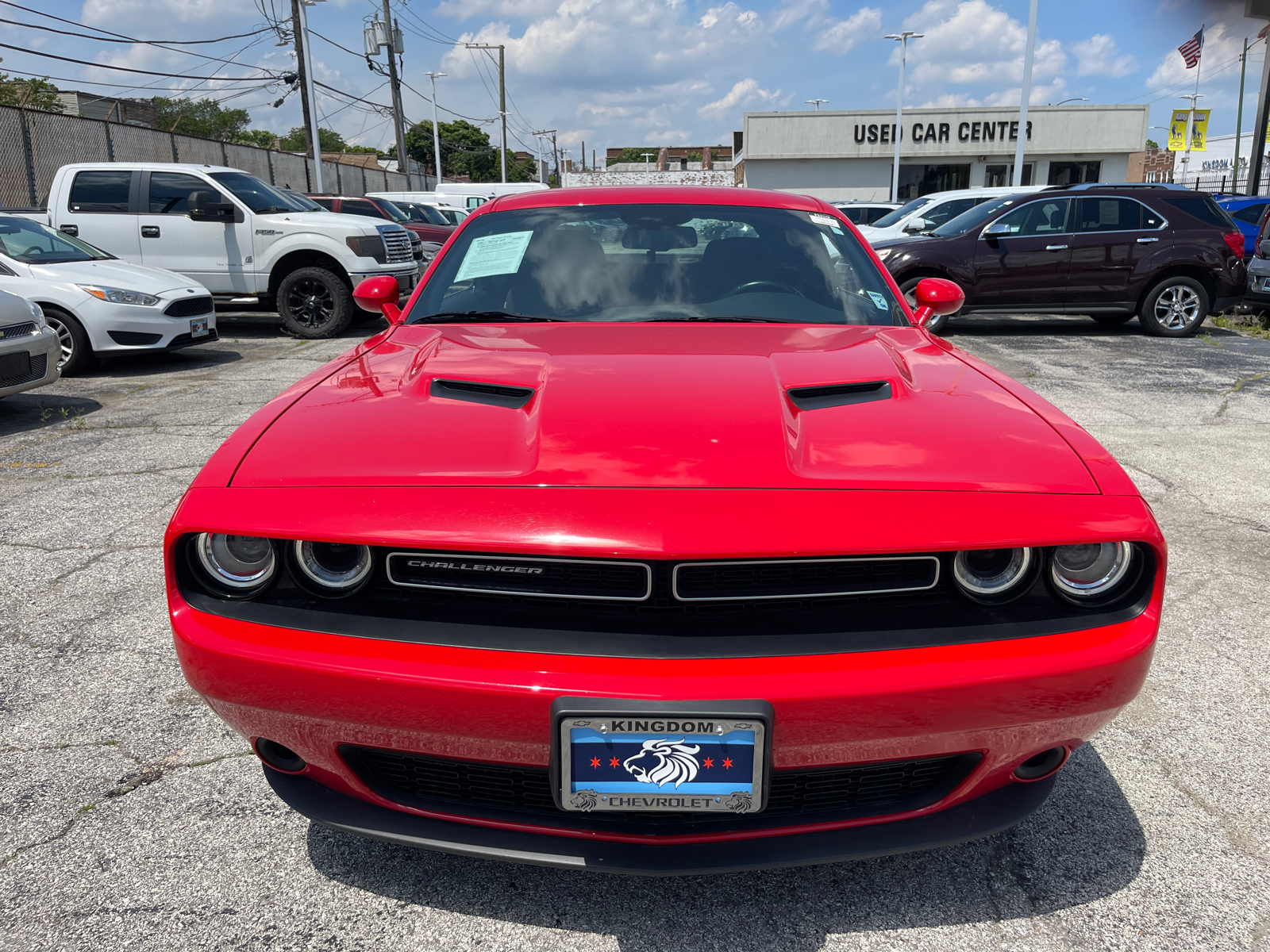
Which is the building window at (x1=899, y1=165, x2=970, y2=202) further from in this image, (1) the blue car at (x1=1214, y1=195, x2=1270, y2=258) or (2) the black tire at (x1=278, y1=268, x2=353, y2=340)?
(2) the black tire at (x1=278, y1=268, x2=353, y2=340)

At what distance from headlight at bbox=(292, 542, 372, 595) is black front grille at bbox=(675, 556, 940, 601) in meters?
0.57

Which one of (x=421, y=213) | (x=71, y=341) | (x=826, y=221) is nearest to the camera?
(x=826, y=221)

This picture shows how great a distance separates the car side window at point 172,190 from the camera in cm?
1035

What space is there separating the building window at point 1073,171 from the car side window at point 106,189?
4202 centimetres

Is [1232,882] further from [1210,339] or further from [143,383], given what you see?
[1210,339]

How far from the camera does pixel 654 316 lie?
8.63 ft

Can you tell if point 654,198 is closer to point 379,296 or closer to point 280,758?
point 379,296

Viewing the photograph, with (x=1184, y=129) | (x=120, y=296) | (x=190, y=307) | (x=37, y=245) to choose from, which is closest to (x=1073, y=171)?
(x=1184, y=129)

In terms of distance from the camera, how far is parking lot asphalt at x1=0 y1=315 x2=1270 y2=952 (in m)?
1.75

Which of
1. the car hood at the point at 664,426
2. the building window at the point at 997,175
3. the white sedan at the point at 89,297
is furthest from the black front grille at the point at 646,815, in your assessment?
the building window at the point at 997,175

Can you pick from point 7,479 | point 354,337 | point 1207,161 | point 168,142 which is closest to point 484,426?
point 7,479

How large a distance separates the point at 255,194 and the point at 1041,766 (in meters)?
11.1

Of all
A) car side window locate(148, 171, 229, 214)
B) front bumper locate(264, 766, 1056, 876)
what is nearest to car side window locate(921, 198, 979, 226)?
car side window locate(148, 171, 229, 214)

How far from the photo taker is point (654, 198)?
10.1 feet
